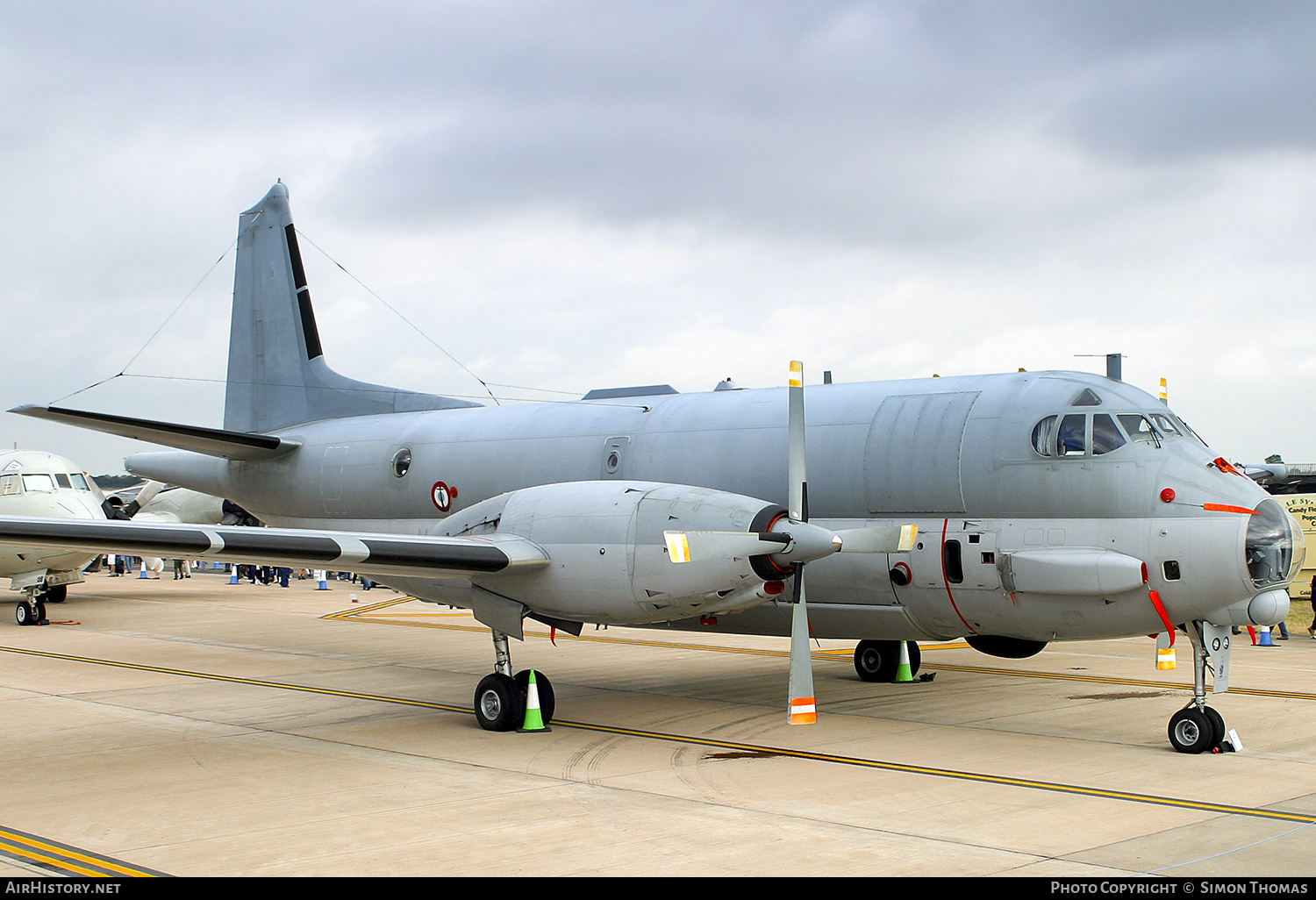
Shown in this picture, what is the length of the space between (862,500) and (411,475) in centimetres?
721

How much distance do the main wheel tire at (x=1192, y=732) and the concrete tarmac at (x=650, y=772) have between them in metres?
0.15

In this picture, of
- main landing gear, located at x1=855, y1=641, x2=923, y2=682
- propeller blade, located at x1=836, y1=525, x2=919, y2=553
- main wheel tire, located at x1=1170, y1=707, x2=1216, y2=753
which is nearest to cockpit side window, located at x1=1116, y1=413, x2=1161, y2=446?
propeller blade, located at x1=836, y1=525, x2=919, y2=553

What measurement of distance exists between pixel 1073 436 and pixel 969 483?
3.82 feet

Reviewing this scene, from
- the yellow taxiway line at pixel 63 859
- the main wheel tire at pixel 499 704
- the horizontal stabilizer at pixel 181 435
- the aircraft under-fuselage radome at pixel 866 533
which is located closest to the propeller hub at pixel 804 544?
the aircraft under-fuselage radome at pixel 866 533

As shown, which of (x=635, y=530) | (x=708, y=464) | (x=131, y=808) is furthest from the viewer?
(x=708, y=464)

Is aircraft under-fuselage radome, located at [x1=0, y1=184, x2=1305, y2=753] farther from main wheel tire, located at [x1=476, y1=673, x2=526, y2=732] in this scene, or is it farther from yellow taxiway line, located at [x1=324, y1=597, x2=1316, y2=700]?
yellow taxiway line, located at [x1=324, y1=597, x2=1316, y2=700]

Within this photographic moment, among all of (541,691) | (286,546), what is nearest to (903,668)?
(541,691)

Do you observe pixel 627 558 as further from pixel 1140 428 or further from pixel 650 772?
pixel 1140 428

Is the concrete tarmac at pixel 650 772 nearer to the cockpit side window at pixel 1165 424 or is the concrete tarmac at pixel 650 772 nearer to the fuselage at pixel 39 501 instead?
the cockpit side window at pixel 1165 424

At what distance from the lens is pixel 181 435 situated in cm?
1708

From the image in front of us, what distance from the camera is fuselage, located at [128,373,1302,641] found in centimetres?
1123
